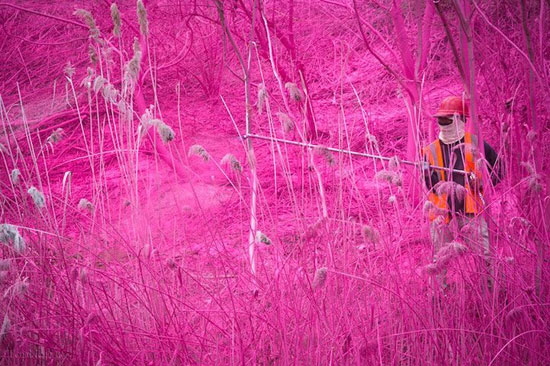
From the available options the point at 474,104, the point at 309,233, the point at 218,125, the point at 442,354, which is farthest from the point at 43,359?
the point at 218,125

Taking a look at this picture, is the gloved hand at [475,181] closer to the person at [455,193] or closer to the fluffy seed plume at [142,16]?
the person at [455,193]

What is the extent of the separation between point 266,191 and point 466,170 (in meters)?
2.06

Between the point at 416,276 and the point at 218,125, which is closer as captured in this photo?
the point at 416,276

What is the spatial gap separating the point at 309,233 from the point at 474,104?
17.0 inches

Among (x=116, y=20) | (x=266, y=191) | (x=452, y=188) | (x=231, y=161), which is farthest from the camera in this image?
(x=266, y=191)

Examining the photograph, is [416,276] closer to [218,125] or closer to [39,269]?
[39,269]

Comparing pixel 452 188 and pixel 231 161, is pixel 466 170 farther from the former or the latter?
pixel 231 161

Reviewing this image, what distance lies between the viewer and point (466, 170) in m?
1.14

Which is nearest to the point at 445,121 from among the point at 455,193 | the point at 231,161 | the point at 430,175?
the point at 430,175

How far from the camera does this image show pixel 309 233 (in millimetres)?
1011

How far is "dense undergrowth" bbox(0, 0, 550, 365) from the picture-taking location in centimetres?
110

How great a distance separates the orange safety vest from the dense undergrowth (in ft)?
0.17

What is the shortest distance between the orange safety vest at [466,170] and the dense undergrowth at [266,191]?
0.17 ft

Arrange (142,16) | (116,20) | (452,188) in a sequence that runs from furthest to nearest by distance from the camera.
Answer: (116,20)
(142,16)
(452,188)
